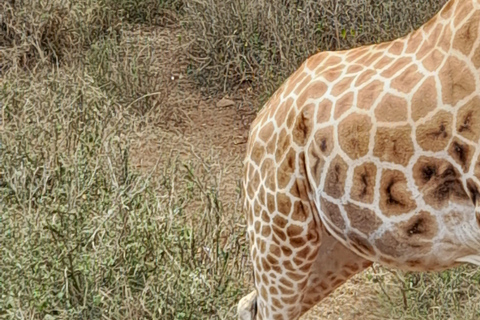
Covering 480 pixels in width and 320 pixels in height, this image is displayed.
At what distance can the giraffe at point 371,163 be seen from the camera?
256 cm

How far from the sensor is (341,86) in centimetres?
286

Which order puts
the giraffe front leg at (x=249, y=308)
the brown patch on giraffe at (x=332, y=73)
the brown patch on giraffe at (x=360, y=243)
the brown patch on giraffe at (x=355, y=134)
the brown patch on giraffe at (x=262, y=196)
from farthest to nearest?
the giraffe front leg at (x=249, y=308) < the brown patch on giraffe at (x=262, y=196) < the brown patch on giraffe at (x=332, y=73) < the brown patch on giraffe at (x=360, y=243) < the brown patch on giraffe at (x=355, y=134)

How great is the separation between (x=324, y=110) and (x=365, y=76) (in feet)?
0.50

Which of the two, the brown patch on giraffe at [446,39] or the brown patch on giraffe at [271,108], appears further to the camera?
the brown patch on giraffe at [271,108]

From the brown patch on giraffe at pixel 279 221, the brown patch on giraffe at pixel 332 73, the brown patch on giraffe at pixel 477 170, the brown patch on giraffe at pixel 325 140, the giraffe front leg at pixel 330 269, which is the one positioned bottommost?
the giraffe front leg at pixel 330 269

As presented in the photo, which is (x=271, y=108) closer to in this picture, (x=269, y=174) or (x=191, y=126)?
(x=269, y=174)

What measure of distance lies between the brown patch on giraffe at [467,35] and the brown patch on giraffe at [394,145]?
0.82ft

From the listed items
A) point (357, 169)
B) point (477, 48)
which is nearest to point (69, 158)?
point (357, 169)

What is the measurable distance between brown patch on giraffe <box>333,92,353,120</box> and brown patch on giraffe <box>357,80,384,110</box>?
34 millimetres

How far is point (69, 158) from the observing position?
4.73 m

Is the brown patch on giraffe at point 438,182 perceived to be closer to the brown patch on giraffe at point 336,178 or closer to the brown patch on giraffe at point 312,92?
the brown patch on giraffe at point 336,178

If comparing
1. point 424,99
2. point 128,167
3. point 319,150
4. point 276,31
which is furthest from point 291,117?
point 276,31

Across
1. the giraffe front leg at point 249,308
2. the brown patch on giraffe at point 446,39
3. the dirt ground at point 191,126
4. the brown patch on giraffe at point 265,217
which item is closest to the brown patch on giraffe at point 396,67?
the brown patch on giraffe at point 446,39

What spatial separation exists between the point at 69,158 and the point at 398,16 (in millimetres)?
2250
